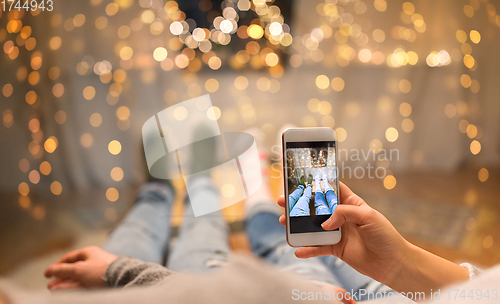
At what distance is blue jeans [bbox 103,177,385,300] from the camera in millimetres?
525

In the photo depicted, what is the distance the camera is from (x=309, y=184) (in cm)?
45

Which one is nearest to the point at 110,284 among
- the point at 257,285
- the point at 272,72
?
the point at 257,285

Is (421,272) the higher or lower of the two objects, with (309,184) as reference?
lower

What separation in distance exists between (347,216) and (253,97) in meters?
0.43

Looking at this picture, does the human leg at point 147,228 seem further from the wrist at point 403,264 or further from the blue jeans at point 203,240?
the wrist at point 403,264

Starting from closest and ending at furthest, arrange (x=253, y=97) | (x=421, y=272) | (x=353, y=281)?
(x=421, y=272) < (x=353, y=281) < (x=253, y=97)

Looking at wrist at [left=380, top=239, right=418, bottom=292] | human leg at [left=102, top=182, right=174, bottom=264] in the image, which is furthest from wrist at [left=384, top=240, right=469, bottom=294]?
human leg at [left=102, top=182, right=174, bottom=264]

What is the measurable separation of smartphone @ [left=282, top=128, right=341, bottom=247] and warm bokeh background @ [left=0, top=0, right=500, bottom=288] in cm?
28

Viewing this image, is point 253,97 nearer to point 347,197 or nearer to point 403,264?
point 347,197

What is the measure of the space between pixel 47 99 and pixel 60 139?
4.2 inches

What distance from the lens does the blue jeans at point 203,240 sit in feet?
1.72

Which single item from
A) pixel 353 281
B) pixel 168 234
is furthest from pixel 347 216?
pixel 168 234

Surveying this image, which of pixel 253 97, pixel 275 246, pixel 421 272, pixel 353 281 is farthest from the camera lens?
pixel 253 97

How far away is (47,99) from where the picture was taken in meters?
0.65
